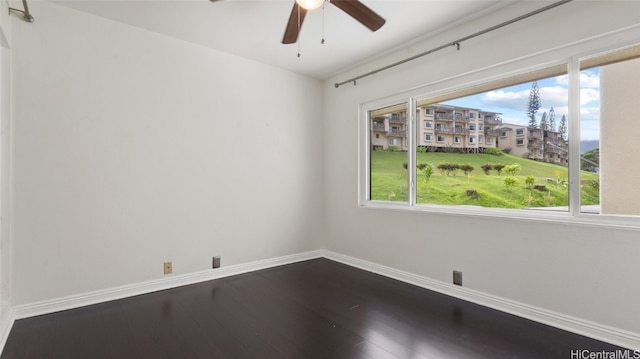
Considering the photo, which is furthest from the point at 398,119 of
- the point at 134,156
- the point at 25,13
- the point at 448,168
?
the point at 25,13

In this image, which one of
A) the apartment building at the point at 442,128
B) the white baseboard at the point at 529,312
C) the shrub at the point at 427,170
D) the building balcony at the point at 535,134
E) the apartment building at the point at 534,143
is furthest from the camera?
the shrub at the point at 427,170

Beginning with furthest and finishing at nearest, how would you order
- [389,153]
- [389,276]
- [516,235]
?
[389,153]
[389,276]
[516,235]

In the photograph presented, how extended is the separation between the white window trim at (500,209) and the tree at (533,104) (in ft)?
0.55

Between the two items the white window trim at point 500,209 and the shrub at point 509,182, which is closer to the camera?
the white window trim at point 500,209

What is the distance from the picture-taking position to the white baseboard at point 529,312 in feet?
6.44

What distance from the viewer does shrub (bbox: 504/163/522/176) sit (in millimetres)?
2619

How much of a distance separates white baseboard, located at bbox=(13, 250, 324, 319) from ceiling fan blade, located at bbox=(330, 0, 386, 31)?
2.83m

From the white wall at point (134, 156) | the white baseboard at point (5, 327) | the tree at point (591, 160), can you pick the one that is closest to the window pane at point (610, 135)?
the tree at point (591, 160)

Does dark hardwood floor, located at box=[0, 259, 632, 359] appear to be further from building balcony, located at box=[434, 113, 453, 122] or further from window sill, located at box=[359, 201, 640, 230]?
building balcony, located at box=[434, 113, 453, 122]

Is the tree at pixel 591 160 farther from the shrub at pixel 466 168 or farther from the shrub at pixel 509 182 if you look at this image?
the shrub at pixel 466 168

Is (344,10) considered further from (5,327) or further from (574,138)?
(5,327)

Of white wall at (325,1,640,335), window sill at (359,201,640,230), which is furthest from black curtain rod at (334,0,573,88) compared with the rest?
window sill at (359,201,640,230)

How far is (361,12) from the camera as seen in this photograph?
208 cm

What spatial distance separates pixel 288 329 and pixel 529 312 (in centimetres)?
187
